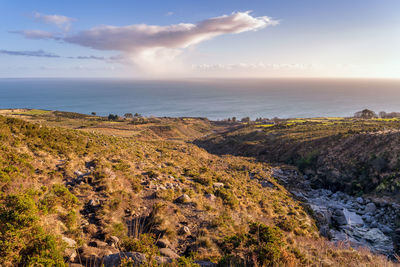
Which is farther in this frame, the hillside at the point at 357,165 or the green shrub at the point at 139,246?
the hillside at the point at 357,165

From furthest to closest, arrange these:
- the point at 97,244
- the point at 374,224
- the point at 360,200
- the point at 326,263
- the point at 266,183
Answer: the point at 266,183, the point at 360,200, the point at 374,224, the point at 326,263, the point at 97,244

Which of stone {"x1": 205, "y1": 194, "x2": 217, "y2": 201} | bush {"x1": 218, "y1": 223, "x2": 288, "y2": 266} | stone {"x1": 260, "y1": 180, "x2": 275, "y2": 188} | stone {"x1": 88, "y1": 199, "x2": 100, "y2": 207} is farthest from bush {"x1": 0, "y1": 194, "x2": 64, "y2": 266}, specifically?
stone {"x1": 260, "y1": 180, "x2": 275, "y2": 188}

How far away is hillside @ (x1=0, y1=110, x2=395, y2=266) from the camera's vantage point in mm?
5262

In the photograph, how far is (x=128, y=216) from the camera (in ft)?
28.5

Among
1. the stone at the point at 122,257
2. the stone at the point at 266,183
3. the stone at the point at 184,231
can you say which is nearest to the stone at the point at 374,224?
the stone at the point at 266,183

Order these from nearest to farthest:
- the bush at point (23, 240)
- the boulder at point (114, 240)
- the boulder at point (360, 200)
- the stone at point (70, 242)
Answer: the bush at point (23, 240) < the stone at point (70, 242) < the boulder at point (114, 240) < the boulder at point (360, 200)

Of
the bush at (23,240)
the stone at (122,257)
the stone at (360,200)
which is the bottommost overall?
the stone at (360,200)

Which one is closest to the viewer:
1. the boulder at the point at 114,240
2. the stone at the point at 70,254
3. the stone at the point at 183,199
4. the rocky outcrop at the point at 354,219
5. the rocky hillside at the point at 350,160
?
the stone at the point at 70,254

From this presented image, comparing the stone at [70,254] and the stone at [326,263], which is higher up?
the stone at [70,254]

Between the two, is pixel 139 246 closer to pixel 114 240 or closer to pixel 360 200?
pixel 114 240

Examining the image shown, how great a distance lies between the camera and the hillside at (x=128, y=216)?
17.3 ft

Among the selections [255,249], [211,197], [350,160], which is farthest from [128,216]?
[350,160]

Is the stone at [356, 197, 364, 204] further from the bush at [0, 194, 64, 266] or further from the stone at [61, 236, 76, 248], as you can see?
the bush at [0, 194, 64, 266]

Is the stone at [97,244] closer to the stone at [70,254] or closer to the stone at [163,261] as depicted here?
the stone at [70,254]
